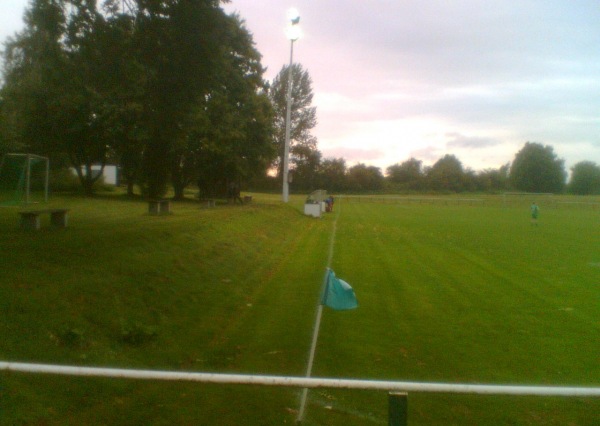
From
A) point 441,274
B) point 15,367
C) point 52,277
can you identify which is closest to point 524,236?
point 441,274

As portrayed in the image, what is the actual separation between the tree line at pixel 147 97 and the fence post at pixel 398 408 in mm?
12510

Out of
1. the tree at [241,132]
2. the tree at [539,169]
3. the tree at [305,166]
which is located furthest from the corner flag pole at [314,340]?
the tree at [305,166]

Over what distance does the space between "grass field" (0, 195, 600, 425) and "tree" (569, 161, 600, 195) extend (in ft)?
236

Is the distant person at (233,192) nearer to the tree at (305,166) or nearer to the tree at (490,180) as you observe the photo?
the tree at (305,166)

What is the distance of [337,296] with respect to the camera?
24.2 ft

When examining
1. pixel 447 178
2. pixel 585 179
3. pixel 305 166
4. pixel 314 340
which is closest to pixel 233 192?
pixel 314 340

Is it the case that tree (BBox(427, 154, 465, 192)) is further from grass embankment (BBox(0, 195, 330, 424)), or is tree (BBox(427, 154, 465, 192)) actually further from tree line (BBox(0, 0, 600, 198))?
grass embankment (BBox(0, 195, 330, 424))

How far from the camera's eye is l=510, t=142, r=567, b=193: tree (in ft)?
286

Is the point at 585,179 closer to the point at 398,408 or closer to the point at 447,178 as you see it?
the point at 447,178

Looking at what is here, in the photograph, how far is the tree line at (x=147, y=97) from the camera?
14.6 m

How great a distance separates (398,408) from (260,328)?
778 centimetres

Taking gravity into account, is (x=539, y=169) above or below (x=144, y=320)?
above

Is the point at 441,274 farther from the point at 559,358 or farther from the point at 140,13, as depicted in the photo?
the point at 140,13

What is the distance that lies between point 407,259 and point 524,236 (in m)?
14.7
